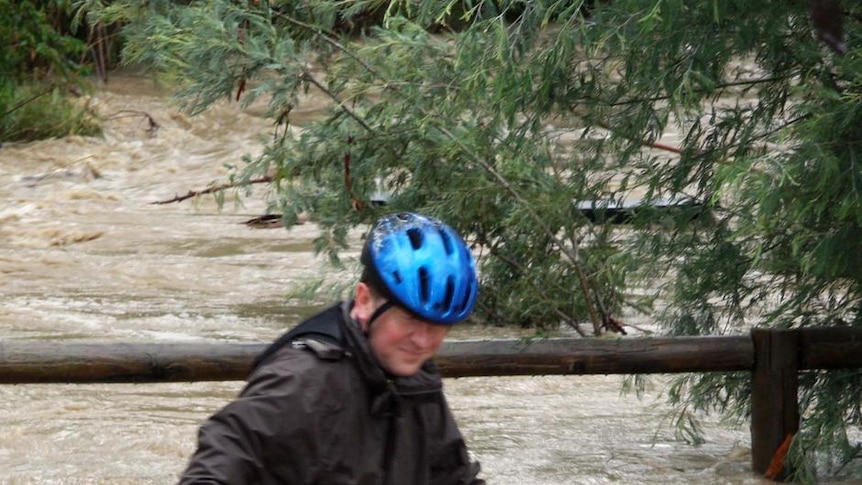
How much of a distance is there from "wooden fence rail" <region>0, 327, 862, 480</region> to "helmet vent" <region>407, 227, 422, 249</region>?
3035 mm

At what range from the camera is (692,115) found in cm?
560

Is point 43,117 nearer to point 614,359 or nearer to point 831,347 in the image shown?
point 614,359

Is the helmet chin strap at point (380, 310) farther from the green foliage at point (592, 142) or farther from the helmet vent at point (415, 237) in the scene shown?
the green foliage at point (592, 142)

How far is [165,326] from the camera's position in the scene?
30.4 ft

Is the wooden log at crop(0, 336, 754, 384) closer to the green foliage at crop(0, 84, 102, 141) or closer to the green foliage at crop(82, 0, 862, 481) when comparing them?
the green foliage at crop(82, 0, 862, 481)

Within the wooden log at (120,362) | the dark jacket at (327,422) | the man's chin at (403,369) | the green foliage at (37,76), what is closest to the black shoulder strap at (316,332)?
the dark jacket at (327,422)

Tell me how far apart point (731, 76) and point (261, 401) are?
420 cm

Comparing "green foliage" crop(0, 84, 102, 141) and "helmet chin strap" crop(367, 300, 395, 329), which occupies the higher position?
"helmet chin strap" crop(367, 300, 395, 329)

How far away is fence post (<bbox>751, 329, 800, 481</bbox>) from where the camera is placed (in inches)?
218

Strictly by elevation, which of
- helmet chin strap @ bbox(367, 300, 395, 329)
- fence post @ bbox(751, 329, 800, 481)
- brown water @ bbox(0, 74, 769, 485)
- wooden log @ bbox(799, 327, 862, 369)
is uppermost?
helmet chin strap @ bbox(367, 300, 395, 329)

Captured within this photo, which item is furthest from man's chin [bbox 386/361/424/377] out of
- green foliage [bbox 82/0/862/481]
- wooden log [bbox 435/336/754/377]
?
wooden log [bbox 435/336/754/377]

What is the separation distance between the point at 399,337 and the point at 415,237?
0.57ft

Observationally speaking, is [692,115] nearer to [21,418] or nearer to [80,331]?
[21,418]

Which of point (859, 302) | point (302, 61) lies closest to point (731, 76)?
point (859, 302)
